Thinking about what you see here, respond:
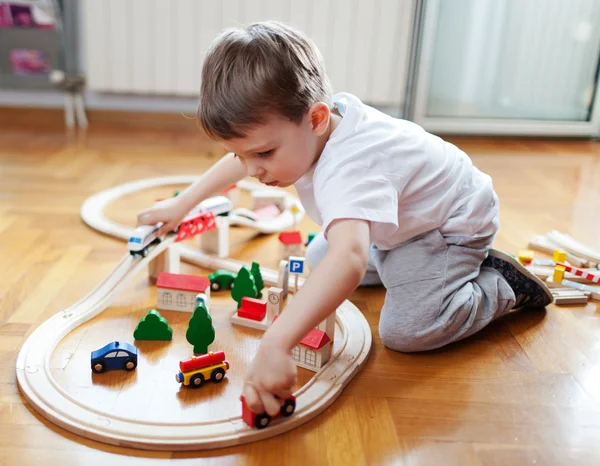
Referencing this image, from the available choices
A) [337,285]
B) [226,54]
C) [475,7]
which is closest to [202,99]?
[226,54]

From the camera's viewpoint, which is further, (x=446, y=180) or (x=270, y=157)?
(x=446, y=180)

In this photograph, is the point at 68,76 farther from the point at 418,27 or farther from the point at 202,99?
the point at 202,99

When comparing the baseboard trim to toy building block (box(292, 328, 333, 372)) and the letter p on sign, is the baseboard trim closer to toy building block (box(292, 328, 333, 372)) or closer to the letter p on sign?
the letter p on sign

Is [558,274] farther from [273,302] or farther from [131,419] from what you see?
[131,419]

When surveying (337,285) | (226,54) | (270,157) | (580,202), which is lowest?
(580,202)

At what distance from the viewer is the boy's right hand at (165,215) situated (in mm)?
1077

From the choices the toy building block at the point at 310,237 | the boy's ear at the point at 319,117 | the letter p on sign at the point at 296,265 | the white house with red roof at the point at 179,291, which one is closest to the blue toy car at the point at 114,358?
the white house with red roof at the point at 179,291

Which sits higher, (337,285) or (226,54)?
(226,54)

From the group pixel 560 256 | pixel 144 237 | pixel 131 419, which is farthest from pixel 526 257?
pixel 131 419

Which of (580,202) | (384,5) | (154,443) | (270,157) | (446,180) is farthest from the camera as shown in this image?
(384,5)

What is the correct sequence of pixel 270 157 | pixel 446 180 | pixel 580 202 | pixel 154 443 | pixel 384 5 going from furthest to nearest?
1. pixel 384 5
2. pixel 580 202
3. pixel 446 180
4. pixel 270 157
5. pixel 154 443

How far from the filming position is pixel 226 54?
2.55 feet

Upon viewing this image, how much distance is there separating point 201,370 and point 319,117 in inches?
14.0

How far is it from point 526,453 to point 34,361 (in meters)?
0.62
